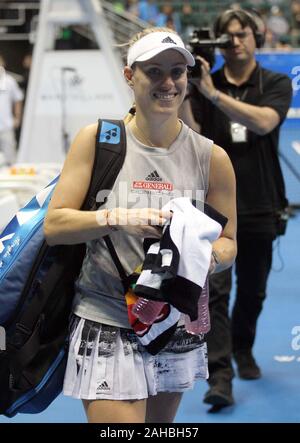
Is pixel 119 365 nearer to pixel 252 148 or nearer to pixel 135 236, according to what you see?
pixel 135 236

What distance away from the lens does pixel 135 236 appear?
2.44m

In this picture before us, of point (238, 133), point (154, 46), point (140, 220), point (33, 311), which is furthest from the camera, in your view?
point (238, 133)

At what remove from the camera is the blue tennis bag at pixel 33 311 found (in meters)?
2.57

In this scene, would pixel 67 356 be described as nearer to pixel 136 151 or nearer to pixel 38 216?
pixel 38 216

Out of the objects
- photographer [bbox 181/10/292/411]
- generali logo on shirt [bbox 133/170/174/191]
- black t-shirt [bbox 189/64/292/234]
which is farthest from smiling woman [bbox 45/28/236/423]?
black t-shirt [bbox 189/64/292/234]

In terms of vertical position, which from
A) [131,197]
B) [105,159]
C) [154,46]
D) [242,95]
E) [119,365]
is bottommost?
[119,365]

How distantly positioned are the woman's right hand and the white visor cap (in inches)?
17.4

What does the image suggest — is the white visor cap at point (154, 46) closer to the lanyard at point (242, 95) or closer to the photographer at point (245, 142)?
the photographer at point (245, 142)

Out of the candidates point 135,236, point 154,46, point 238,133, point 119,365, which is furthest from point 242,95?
point 119,365

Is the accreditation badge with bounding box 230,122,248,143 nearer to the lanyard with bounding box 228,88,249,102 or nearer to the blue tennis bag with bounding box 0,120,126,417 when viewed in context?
the lanyard with bounding box 228,88,249,102

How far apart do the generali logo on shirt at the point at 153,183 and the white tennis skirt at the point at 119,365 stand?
15.6 inches

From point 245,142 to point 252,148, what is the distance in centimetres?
4

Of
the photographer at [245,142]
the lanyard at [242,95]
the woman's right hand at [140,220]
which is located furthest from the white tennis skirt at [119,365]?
the lanyard at [242,95]

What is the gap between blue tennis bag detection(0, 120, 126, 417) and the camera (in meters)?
2.57
